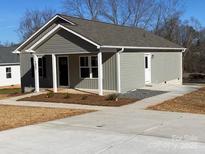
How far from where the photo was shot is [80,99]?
61.5 feet

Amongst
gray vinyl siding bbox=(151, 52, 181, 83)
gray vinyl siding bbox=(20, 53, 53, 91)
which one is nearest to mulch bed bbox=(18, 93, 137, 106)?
gray vinyl siding bbox=(20, 53, 53, 91)

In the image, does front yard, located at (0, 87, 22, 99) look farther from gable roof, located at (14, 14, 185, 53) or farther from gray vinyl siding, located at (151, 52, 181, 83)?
gray vinyl siding, located at (151, 52, 181, 83)

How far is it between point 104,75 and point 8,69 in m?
22.0

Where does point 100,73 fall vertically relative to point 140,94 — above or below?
above

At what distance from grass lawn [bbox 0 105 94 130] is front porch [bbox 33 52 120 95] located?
15.7 ft

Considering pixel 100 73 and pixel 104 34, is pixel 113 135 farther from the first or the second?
pixel 104 34

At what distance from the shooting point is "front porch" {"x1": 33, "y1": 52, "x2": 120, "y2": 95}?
21.1 meters

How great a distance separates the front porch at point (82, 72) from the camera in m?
21.1

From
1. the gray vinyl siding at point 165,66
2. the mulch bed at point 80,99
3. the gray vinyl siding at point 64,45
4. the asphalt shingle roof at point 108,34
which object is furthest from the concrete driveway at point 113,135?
the gray vinyl siding at point 165,66

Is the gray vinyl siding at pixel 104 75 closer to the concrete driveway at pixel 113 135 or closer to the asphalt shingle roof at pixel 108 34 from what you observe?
the asphalt shingle roof at pixel 108 34

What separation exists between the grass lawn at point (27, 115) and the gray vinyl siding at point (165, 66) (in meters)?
11.5

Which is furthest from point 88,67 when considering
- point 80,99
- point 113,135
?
point 113,135

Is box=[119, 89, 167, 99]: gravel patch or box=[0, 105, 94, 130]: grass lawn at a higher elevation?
box=[119, 89, 167, 99]: gravel patch

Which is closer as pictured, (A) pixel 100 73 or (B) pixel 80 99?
(B) pixel 80 99
